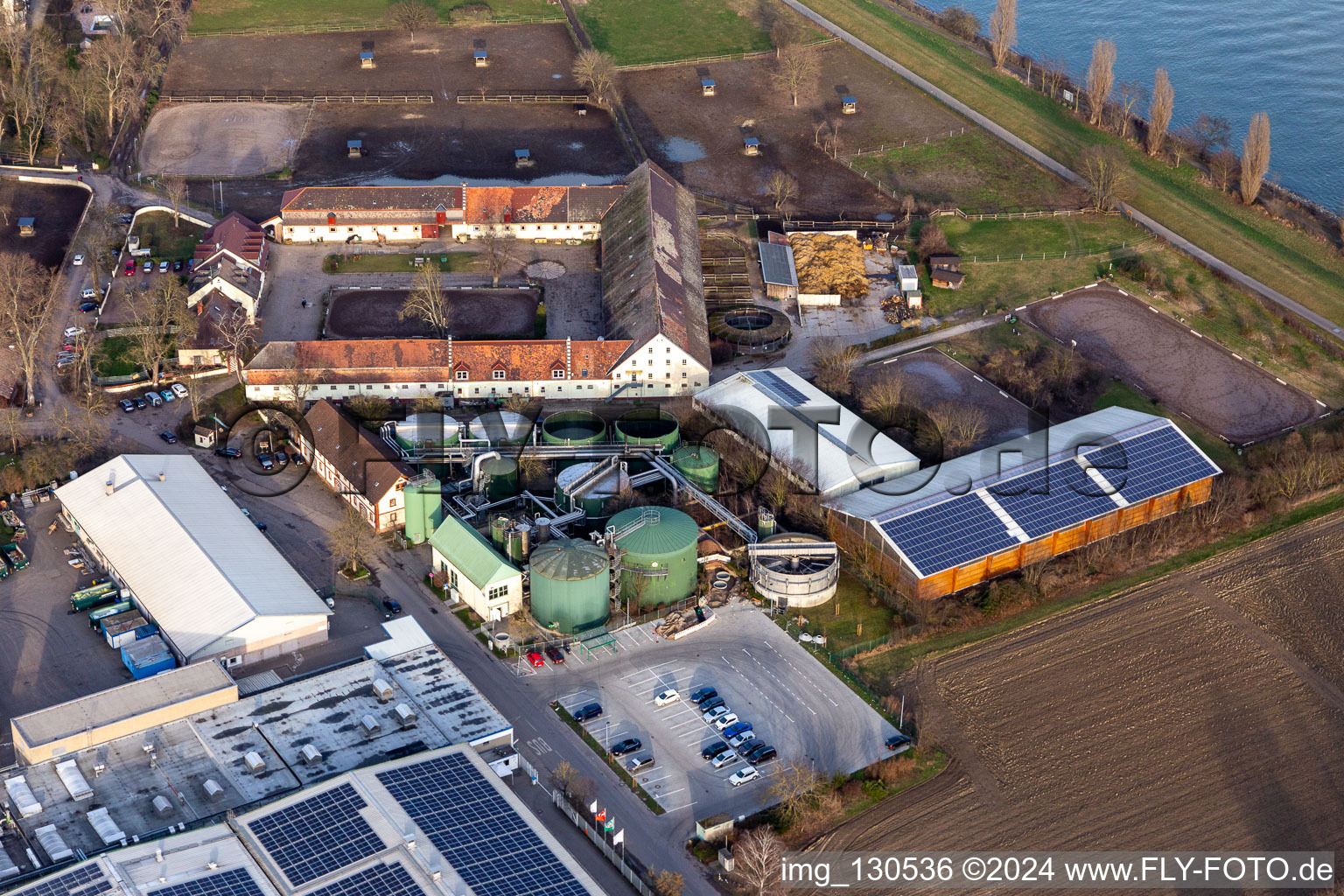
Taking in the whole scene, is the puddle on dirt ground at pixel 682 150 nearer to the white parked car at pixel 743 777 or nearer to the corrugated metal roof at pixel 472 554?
the corrugated metal roof at pixel 472 554

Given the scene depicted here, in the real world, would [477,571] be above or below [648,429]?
above

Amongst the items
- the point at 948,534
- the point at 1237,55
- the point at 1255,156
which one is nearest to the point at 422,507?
the point at 948,534

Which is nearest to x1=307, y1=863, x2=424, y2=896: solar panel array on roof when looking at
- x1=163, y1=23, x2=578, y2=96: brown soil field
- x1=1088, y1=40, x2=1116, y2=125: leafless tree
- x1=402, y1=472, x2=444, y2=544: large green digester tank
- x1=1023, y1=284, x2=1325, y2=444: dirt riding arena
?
x1=402, y1=472, x2=444, y2=544: large green digester tank

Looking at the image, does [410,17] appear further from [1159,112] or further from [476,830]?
[476,830]

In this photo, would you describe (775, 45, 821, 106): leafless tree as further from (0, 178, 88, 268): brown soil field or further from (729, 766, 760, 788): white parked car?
(729, 766, 760, 788): white parked car

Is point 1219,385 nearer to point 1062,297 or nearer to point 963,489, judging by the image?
point 1062,297
